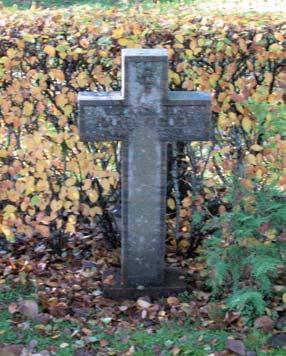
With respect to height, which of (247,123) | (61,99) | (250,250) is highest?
(61,99)

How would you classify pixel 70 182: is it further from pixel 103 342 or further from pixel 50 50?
pixel 103 342

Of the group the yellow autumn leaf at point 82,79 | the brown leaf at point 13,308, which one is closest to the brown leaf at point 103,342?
the brown leaf at point 13,308

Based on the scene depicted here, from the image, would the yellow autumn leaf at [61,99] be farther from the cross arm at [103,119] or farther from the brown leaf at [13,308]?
the brown leaf at [13,308]

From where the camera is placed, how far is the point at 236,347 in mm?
4336

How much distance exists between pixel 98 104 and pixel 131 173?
0.47 m

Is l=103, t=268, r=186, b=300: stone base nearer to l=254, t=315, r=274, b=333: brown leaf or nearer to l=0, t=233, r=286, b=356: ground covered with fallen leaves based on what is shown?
l=0, t=233, r=286, b=356: ground covered with fallen leaves

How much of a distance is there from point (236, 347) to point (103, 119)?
1.54 metres

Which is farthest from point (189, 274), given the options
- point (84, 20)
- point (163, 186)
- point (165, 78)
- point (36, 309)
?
point (84, 20)

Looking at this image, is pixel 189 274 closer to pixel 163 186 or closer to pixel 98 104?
pixel 163 186

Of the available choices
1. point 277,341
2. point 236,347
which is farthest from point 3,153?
point 277,341

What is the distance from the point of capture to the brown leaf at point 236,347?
14.1ft

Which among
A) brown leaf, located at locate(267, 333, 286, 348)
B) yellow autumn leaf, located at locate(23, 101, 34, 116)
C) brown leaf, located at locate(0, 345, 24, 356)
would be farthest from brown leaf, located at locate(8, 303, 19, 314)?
brown leaf, located at locate(267, 333, 286, 348)

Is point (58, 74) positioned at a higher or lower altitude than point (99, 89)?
higher

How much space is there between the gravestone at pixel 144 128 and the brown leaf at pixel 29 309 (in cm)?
65
